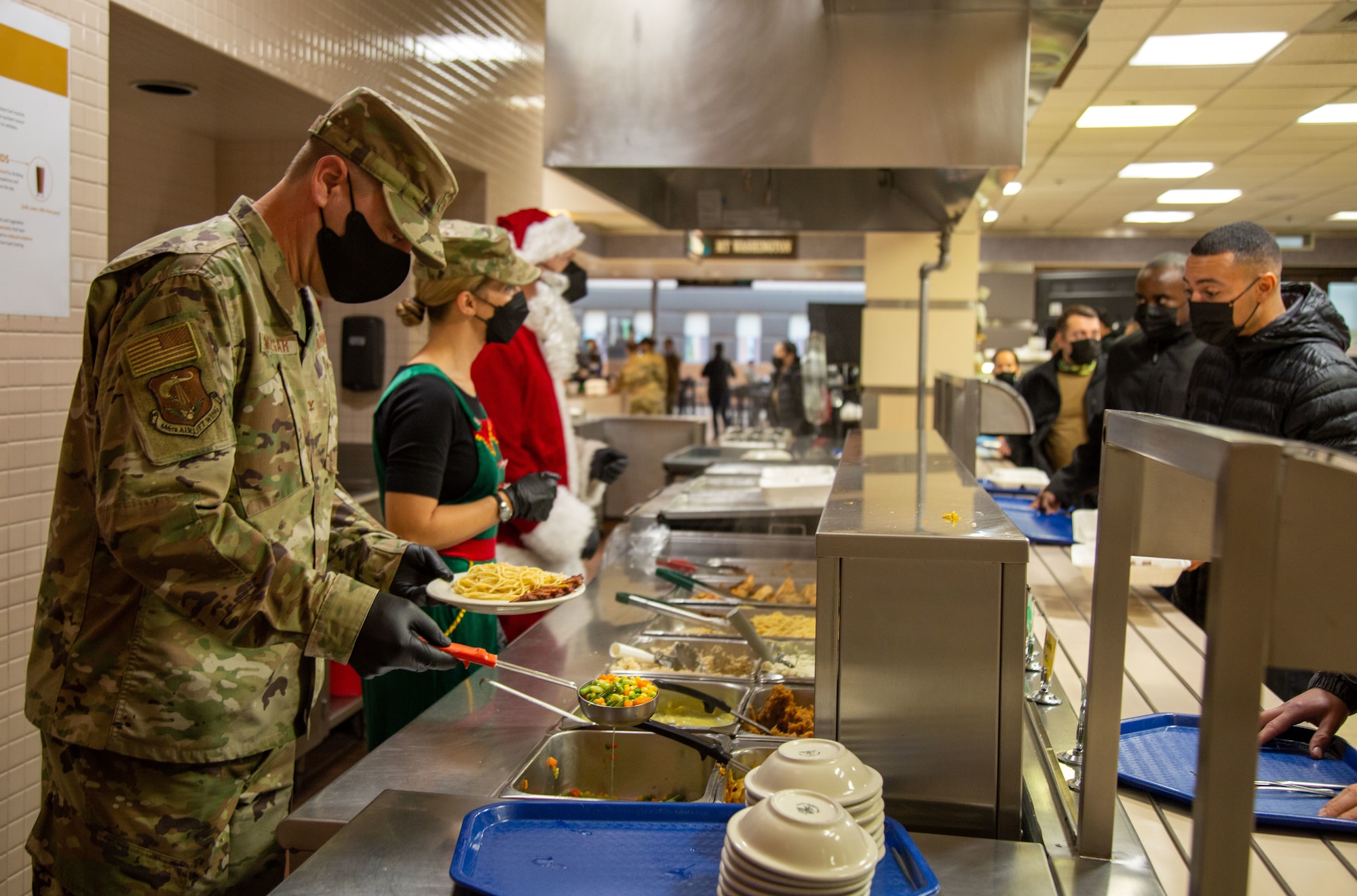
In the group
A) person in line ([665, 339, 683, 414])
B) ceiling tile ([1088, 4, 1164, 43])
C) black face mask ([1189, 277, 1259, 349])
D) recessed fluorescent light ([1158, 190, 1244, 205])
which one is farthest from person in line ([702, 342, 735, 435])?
black face mask ([1189, 277, 1259, 349])

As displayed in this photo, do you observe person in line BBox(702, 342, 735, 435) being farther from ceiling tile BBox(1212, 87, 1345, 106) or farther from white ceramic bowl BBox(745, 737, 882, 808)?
white ceramic bowl BBox(745, 737, 882, 808)

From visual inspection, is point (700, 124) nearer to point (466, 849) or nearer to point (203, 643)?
point (203, 643)

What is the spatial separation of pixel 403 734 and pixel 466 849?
0.60m

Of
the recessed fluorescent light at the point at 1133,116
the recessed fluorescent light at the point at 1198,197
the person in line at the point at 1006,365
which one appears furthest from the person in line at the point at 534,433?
the recessed fluorescent light at the point at 1198,197

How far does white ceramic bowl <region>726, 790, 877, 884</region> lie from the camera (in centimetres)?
87

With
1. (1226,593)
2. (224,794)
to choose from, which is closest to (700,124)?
(224,794)

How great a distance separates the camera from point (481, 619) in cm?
238

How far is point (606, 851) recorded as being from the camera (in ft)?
3.71

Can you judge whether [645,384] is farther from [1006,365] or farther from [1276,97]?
[1276,97]

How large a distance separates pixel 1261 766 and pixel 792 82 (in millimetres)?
1900

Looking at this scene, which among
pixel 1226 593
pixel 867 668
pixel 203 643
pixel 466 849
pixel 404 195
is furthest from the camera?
pixel 404 195

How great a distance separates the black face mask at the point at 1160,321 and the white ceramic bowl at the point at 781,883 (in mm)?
3996

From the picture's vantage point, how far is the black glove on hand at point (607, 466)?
12.8ft

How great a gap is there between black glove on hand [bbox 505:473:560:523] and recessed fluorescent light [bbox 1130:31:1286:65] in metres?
5.09
